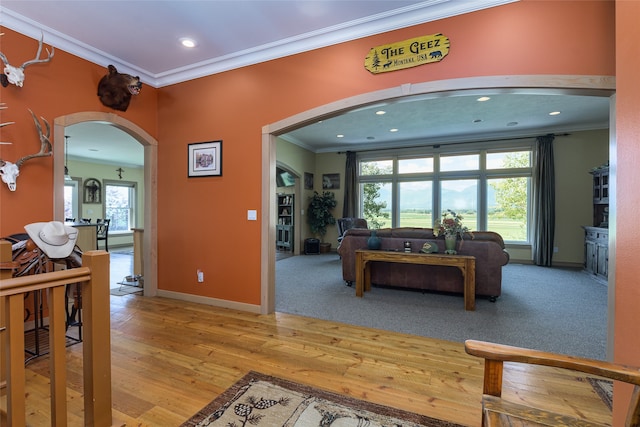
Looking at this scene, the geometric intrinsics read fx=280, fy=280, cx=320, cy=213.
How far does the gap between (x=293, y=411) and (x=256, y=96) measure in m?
3.10

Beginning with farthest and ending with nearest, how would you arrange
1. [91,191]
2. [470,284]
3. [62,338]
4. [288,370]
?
[91,191]
[470,284]
[288,370]
[62,338]

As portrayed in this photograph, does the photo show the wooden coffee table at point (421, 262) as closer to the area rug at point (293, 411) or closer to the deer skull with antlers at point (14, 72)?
the area rug at point (293, 411)

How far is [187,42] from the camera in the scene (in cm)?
302

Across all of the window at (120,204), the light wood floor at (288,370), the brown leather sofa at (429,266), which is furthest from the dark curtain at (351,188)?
the window at (120,204)

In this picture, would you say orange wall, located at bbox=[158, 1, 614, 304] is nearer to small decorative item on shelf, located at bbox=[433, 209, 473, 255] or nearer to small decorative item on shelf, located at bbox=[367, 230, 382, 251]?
small decorative item on shelf, located at bbox=[367, 230, 382, 251]

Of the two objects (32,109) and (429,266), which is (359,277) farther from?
(32,109)

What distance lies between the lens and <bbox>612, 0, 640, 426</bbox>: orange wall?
1.23 meters

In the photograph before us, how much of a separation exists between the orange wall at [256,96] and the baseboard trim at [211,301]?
Answer: 7 cm

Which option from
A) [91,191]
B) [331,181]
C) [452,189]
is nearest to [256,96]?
[331,181]

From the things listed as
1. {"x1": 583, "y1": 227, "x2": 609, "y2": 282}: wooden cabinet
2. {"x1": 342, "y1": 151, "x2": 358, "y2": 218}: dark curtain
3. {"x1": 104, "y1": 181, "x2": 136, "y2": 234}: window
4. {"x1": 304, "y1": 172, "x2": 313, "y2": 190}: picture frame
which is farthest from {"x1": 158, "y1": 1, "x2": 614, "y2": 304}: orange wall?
{"x1": 104, "y1": 181, "x2": 136, "y2": 234}: window

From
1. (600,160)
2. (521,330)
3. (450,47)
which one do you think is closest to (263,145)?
(450,47)

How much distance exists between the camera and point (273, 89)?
3.21 meters

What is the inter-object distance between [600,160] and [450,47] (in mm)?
5979

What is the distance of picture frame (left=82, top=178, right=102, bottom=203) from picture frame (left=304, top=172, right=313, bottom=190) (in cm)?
630
